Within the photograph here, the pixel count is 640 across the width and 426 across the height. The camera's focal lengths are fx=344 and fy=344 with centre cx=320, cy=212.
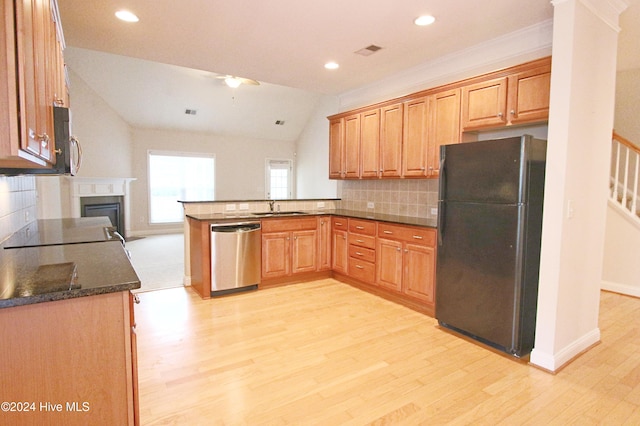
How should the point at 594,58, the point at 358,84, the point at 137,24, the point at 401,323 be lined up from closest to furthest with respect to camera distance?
the point at 594,58
the point at 137,24
the point at 401,323
the point at 358,84

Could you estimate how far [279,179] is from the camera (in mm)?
10266

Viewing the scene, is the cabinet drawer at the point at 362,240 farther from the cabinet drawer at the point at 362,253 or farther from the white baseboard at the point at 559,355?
the white baseboard at the point at 559,355

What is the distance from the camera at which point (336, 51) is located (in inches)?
140

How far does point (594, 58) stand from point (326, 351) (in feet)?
9.95

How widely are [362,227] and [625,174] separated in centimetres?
364

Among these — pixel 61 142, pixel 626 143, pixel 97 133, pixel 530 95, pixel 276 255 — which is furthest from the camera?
pixel 97 133

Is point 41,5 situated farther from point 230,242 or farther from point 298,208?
point 298,208

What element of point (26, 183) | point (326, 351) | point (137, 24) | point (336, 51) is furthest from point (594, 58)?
point (26, 183)

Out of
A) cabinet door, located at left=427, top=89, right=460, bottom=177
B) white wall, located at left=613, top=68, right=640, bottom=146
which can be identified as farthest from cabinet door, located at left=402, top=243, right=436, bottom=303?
white wall, located at left=613, top=68, right=640, bottom=146

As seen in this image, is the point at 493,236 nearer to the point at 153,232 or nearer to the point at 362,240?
the point at 362,240

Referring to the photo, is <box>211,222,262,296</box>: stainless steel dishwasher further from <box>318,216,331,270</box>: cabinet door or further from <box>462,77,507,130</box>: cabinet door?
<box>462,77,507,130</box>: cabinet door

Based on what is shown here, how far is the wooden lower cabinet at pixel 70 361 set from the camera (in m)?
1.21

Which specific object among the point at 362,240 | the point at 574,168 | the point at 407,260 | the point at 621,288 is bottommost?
the point at 621,288

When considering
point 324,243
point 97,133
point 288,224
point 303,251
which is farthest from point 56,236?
point 97,133
